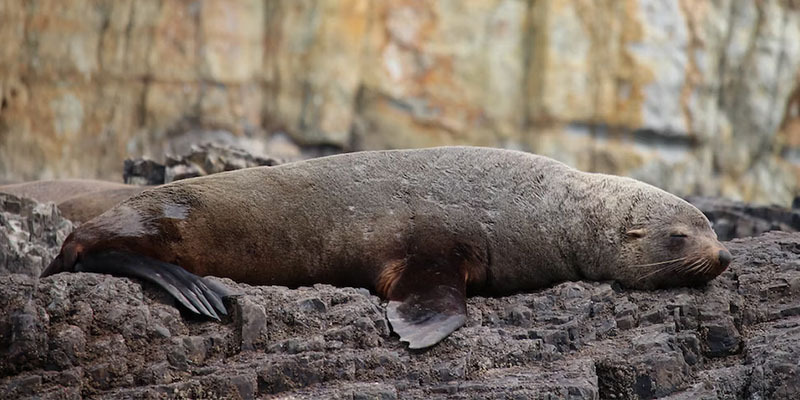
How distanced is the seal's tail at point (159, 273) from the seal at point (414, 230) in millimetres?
12

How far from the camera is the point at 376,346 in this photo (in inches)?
182

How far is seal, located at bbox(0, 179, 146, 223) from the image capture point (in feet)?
26.8

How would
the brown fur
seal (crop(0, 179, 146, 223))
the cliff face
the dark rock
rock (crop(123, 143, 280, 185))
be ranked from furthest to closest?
the cliff face, the dark rock, rock (crop(123, 143, 280, 185)), seal (crop(0, 179, 146, 223)), the brown fur

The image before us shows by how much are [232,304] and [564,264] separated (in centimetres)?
216

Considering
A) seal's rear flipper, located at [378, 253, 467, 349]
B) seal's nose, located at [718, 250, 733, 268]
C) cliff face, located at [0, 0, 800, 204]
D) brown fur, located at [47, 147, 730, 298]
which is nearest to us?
seal's rear flipper, located at [378, 253, 467, 349]

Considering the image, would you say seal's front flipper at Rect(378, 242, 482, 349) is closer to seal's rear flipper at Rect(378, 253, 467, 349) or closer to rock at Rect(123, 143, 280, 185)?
seal's rear flipper at Rect(378, 253, 467, 349)

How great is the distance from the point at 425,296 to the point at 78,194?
4818mm

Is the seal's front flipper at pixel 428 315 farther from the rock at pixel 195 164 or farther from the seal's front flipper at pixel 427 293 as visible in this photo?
the rock at pixel 195 164

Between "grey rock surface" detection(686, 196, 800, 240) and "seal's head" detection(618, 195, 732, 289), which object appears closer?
"seal's head" detection(618, 195, 732, 289)

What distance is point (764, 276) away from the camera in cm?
577

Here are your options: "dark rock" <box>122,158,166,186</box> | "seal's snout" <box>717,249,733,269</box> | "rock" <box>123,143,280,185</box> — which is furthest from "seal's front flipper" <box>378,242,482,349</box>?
"dark rock" <box>122,158,166,186</box>

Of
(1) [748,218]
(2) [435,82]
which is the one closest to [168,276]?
(1) [748,218]

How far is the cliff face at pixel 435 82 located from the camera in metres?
Result: 15.1

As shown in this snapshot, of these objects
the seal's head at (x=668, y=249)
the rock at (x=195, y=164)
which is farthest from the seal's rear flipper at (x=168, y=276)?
the rock at (x=195, y=164)
